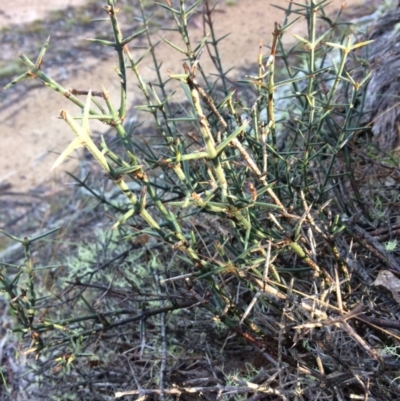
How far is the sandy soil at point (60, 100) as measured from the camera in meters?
3.77

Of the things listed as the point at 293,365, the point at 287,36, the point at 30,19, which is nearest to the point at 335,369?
the point at 293,365

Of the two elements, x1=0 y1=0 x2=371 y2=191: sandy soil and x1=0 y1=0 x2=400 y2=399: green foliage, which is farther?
x1=0 y1=0 x2=371 y2=191: sandy soil

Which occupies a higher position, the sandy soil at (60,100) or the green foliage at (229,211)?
the green foliage at (229,211)

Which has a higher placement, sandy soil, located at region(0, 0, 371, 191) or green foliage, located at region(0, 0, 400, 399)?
green foliage, located at region(0, 0, 400, 399)

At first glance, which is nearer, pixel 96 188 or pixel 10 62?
pixel 96 188

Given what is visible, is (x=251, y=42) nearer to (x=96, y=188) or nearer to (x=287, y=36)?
(x=287, y=36)

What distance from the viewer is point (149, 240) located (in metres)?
2.04

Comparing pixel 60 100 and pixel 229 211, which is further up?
pixel 229 211

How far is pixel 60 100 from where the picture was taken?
4.27 metres

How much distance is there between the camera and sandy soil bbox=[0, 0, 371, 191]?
377 centimetres

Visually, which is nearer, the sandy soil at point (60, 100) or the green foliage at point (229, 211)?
the green foliage at point (229, 211)

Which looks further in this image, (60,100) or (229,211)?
(60,100)

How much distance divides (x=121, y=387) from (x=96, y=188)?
1641 mm

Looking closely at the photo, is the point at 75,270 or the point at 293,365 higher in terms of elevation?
the point at 293,365
